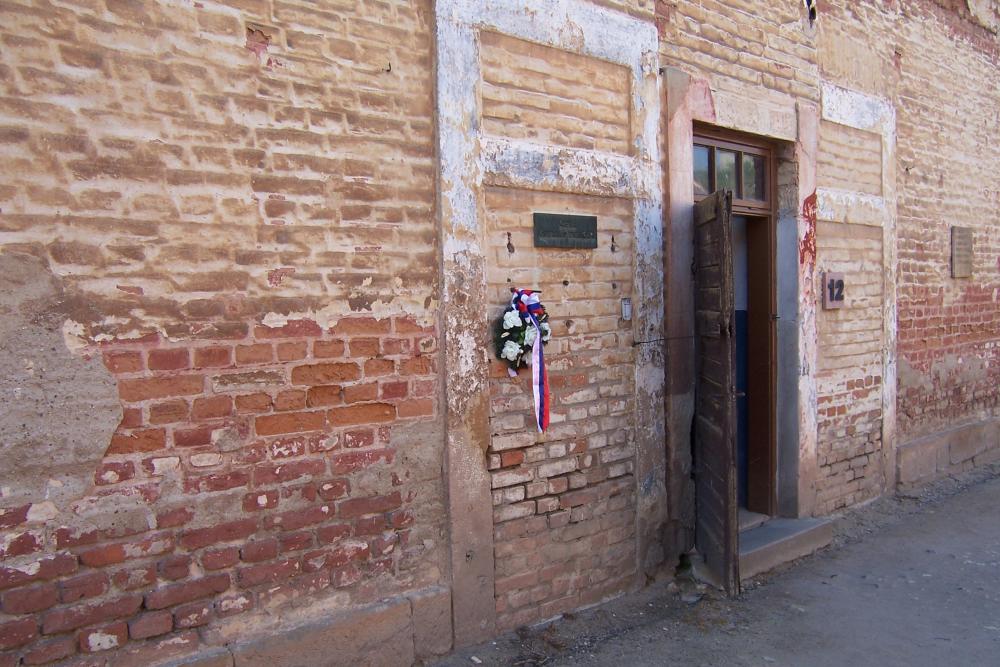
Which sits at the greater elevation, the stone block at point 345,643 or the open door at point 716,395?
the open door at point 716,395

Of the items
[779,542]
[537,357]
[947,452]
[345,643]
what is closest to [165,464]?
[345,643]

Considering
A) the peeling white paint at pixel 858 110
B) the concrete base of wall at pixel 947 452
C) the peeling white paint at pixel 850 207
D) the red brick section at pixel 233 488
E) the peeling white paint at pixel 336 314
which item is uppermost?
the peeling white paint at pixel 858 110

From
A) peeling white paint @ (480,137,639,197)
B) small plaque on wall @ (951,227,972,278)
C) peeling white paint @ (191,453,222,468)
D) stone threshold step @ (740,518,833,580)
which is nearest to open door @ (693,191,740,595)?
stone threshold step @ (740,518,833,580)

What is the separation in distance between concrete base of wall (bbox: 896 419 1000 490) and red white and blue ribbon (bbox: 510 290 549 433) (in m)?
4.43

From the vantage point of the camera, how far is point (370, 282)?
10.6 feet

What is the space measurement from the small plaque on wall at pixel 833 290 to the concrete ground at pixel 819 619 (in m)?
1.87

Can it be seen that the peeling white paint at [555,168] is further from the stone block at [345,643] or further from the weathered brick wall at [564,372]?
the stone block at [345,643]

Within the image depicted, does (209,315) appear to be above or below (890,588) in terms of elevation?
above

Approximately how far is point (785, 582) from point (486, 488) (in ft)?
7.75

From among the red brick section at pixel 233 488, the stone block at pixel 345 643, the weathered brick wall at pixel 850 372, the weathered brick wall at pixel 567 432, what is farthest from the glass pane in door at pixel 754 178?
the stone block at pixel 345 643

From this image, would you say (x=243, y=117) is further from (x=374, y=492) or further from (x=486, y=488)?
(x=486, y=488)

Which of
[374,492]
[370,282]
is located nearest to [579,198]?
[370,282]

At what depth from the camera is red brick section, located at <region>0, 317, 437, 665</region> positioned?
8.42 feet

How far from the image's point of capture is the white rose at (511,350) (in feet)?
12.0
